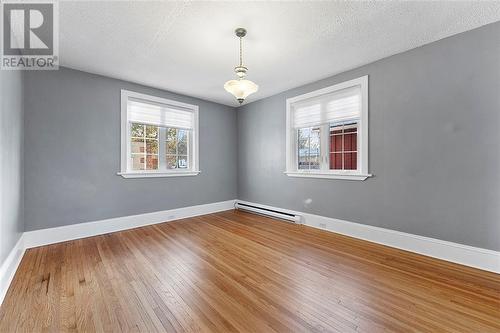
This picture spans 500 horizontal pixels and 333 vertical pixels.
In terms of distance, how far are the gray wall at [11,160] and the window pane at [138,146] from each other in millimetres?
1447

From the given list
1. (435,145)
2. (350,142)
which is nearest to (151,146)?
(350,142)

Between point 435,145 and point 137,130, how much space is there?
4.68 metres

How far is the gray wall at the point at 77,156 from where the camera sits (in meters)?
3.04

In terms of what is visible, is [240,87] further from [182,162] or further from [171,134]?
[182,162]

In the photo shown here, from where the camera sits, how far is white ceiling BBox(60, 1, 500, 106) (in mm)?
2072

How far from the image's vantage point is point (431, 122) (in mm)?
2658

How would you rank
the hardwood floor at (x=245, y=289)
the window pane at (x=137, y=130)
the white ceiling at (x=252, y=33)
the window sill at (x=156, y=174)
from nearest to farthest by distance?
the hardwood floor at (x=245, y=289) → the white ceiling at (x=252, y=33) → the window sill at (x=156, y=174) → the window pane at (x=137, y=130)

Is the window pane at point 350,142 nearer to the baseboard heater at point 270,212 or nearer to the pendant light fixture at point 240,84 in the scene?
the baseboard heater at point 270,212

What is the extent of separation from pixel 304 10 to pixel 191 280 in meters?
2.91

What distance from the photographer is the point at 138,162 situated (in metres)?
4.06

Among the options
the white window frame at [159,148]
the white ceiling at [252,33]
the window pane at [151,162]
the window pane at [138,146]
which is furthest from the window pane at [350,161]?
the window pane at [138,146]

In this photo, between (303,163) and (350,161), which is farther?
(303,163)

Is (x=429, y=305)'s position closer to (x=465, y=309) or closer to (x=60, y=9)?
(x=465, y=309)

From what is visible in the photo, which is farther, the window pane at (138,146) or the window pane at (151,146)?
the window pane at (151,146)
